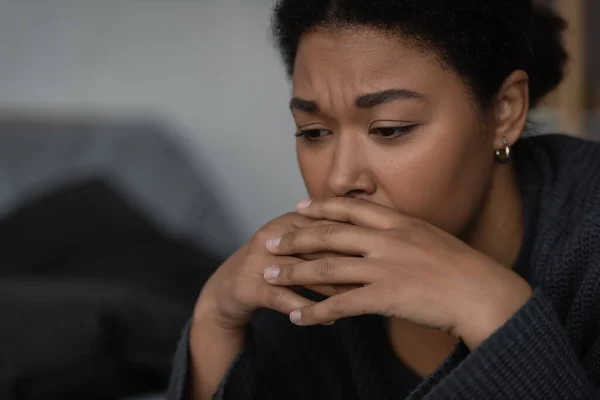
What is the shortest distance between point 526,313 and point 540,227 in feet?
0.89

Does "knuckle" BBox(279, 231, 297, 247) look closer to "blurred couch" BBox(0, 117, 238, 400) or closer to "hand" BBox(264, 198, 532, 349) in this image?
"hand" BBox(264, 198, 532, 349)

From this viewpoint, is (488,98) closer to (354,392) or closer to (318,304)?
(318,304)

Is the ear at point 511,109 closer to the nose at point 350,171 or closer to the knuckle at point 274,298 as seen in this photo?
the nose at point 350,171

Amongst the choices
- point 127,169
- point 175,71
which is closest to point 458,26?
point 127,169

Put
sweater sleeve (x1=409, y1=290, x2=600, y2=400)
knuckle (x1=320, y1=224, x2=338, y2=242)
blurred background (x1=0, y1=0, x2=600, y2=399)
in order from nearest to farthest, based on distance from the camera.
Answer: sweater sleeve (x1=409, y1=290, x2=600, y2=400) → knuckle (x1=320, y1=224, x2=338, y2=242) → blurred background (x1=0, y1=0, x2=600, y2=399)

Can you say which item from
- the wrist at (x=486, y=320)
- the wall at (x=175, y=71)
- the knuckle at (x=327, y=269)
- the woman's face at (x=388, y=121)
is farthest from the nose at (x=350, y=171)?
the wall at (x=175, y=71)

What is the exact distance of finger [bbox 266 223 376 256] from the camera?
896mm

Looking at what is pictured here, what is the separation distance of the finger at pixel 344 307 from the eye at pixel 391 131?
208 mm

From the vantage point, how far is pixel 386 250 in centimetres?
88

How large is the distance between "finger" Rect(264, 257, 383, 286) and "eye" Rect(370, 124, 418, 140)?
0.57 feet

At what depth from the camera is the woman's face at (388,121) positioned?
95 centimetres

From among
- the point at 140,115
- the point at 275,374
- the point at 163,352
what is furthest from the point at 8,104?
the point at 275,374

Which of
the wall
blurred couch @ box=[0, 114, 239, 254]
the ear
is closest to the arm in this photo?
the ear

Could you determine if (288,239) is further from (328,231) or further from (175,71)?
(175,71)
